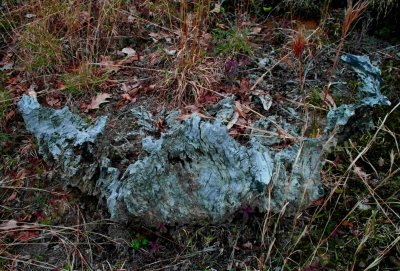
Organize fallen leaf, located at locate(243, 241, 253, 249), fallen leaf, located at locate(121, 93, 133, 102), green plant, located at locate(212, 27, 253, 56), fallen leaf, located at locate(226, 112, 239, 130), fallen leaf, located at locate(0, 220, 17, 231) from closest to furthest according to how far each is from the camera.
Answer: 1. fallen leaf, located at locate(243, 241, 253, 249)
2. fallen leaf, located at locate(0, 220, 17, 231)
3. fallen leaf, located at locate(226, 112, 239, 130)
4. fallen leaf, located at locate(121, 93, 133, 102)
5. green plant, located at locate(212, 27, 253, 56)

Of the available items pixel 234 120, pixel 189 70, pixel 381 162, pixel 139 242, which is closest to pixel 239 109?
pixel 234 120

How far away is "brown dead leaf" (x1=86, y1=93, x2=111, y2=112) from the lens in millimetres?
3211

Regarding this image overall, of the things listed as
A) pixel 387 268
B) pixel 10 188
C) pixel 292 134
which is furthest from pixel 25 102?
pixel 387 268

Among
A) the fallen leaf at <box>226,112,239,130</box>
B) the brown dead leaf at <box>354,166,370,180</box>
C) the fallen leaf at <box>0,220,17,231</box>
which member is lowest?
the fallen leaf at <box>0,220,17,231</box>

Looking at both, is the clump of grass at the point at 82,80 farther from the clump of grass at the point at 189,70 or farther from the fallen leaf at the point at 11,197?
the fallen leaf at the point at 11,197

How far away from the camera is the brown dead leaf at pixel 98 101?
3211mm

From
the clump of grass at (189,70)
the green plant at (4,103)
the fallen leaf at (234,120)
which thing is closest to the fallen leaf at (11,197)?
the green plant at (4,103)

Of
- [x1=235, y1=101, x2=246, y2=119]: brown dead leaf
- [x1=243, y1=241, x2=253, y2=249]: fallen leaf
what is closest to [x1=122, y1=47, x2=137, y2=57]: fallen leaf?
[x1=235, y1=101, x2=246, y2=119]: brown dead leaf

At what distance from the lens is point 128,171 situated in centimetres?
247

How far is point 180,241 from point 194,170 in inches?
15.8

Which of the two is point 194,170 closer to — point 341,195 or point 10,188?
point 341,195

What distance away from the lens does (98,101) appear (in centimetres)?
324

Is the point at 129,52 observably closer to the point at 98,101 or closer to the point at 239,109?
the point at 98,101

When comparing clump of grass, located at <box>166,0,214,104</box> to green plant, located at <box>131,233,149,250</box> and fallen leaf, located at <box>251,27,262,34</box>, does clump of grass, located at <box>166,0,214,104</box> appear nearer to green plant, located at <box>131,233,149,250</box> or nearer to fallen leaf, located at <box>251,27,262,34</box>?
fallen leaf, located at <box>251,27,262,34</box>
